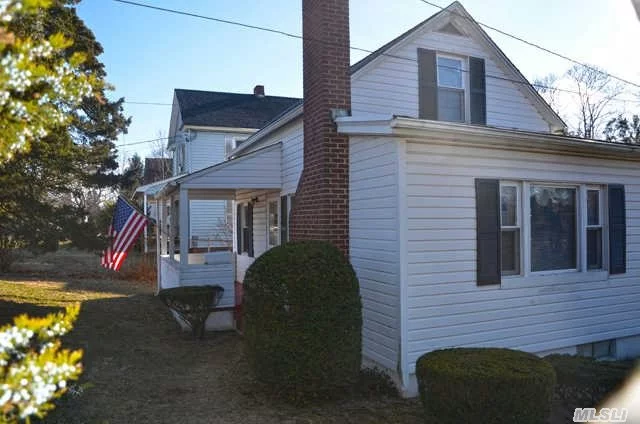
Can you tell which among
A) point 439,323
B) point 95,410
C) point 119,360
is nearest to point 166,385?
point 95,410

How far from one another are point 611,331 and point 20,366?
8447 mm

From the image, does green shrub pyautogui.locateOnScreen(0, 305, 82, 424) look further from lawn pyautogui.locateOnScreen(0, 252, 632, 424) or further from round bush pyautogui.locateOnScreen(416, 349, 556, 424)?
round bush pyautogui.locateOnScreen(416, 349, 556, 424)

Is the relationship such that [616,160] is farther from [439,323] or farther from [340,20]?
[340,20]

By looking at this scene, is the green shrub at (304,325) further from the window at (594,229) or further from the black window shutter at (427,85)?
the black window shutter at (427,85)

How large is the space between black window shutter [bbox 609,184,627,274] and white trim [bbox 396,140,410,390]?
4.08m

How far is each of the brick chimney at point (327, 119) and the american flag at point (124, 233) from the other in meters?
4.49

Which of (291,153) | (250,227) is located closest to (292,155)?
(291,153)

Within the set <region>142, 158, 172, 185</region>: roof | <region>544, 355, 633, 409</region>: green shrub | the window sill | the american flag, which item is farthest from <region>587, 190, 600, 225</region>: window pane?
<region>142, 158, 172, 185</region>: roof

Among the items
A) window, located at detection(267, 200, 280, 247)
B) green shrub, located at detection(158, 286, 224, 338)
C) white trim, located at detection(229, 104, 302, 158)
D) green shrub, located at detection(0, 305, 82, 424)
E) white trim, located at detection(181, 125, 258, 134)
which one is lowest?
green shrub, located at detection(158, 286, 224, 338)

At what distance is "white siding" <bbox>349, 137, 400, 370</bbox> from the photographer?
19.5 feet

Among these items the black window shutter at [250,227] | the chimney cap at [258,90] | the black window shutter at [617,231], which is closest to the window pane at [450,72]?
the black window shutter at [617,231]

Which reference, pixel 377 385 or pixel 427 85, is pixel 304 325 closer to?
pixel 377 385

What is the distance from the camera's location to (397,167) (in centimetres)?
584

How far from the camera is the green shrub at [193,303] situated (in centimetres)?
884
